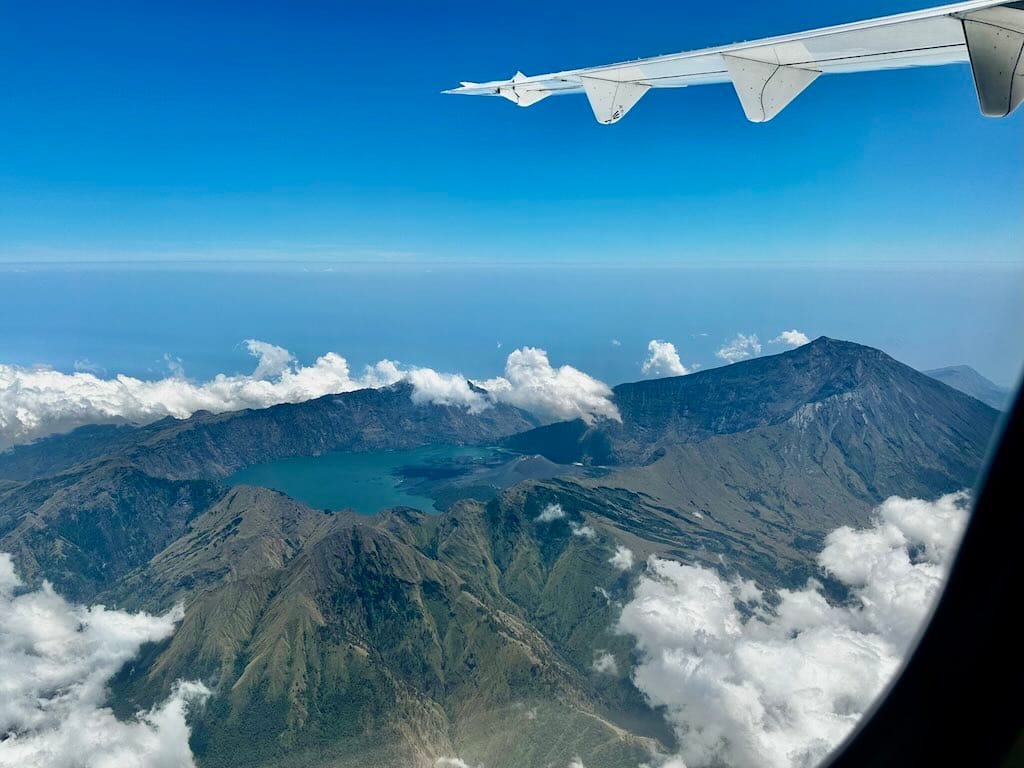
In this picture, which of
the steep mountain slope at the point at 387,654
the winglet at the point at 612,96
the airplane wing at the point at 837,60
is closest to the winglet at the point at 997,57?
the airplane wing at the point at 837,60

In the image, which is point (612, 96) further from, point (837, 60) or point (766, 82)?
point (837, 60)

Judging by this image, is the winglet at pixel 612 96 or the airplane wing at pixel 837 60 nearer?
the airplane wing at pixel 837 60

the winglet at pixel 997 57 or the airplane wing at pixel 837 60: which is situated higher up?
the airplane wing at pixel 837 60

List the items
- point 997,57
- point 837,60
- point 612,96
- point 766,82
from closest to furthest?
point 997,57, point 837,60, point 766,82, point 612,96

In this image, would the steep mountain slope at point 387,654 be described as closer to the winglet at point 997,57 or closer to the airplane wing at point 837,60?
the airplane wing at point 837,60

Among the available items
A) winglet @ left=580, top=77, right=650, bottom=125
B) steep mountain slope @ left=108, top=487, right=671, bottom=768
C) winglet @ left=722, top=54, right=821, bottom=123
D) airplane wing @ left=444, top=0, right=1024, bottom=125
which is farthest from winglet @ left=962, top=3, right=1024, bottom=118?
steep mountain slope @ left=108, top=487, right=671, bottom=768

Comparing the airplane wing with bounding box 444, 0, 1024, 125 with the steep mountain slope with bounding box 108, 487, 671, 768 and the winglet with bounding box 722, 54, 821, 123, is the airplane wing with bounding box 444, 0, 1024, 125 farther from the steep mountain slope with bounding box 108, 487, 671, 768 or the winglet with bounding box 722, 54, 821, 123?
the steep mountain slope with bounding box 108, 487, 671, 768

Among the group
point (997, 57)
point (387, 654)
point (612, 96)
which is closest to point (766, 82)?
point (997, 57)
